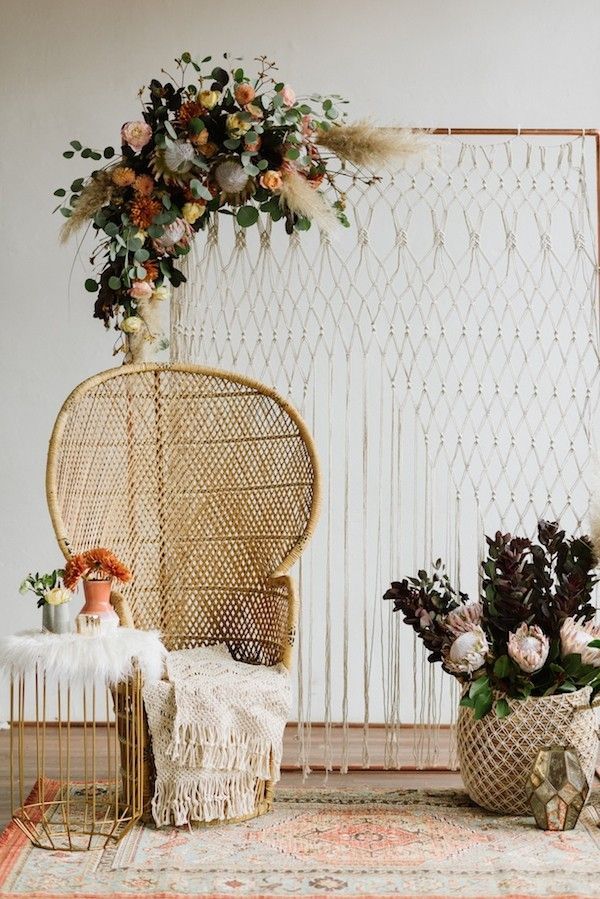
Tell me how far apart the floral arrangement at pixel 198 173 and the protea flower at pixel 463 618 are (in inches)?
42.7

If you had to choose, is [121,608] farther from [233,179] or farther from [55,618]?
[233,179]

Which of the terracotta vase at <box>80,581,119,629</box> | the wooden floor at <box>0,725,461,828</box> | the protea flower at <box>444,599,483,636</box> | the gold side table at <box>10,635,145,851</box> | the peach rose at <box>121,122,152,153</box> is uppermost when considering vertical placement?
the peach rose at <box>121,122,152,153</box>

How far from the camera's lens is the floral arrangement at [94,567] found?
101 inches

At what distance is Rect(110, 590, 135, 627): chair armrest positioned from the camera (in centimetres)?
272

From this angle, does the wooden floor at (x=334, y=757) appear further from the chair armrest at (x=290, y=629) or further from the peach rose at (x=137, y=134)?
the peach rose at (x=137, y=134)

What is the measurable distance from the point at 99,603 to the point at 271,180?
121 centimetres

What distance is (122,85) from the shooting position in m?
3.90

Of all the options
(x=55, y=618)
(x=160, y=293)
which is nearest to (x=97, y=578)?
(x=55, y=618)

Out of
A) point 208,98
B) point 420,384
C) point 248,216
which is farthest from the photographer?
point 420,384

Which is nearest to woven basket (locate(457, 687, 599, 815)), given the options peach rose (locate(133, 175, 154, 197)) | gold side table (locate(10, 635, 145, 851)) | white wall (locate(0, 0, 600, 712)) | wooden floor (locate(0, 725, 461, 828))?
wooden floor (locate(0, 725, 461, 828))

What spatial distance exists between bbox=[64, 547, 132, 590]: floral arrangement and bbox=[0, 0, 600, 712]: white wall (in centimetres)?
133

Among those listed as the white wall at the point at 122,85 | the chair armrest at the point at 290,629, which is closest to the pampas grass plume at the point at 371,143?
the white wall at the point at 122,85

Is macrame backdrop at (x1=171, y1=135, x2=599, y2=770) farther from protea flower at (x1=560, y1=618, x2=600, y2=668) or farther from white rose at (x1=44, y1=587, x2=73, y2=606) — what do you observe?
white rose at (x1=44, y1=587, x2=73, y2=606)

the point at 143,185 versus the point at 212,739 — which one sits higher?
the point at 143,185
